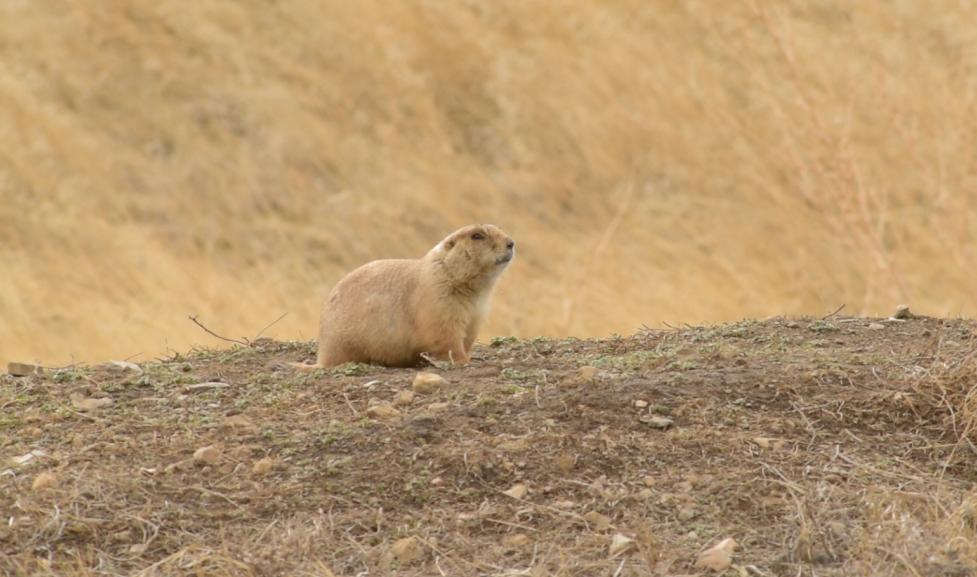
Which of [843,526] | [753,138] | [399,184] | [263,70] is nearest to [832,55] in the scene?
[753,138]

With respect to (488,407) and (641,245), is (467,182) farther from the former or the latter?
(488,407)

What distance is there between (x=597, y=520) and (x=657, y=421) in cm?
68

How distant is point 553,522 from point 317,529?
2.23 ft

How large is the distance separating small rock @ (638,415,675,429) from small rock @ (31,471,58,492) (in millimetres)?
1860

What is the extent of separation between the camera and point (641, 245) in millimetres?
13828

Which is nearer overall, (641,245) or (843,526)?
(843,526)

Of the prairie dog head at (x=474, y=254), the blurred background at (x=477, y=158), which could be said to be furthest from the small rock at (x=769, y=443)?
the blurred background at (x=477, y=158)

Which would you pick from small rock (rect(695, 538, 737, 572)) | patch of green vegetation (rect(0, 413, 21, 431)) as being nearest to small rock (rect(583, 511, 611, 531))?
small rock (rect(695, 538, 737, 572))

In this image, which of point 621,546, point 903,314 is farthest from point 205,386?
point 903,314

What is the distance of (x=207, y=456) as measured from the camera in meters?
5.23

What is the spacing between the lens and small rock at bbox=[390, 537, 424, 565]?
15.2 ft

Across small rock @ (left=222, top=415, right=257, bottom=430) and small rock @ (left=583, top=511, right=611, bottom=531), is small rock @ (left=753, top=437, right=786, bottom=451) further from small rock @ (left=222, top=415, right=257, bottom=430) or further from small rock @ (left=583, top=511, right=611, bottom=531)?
small rock @ (left=222, top=415, right=257, bottom=430)

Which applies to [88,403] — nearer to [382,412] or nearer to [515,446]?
[382,412]

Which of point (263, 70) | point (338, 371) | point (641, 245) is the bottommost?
point (641, 245)
